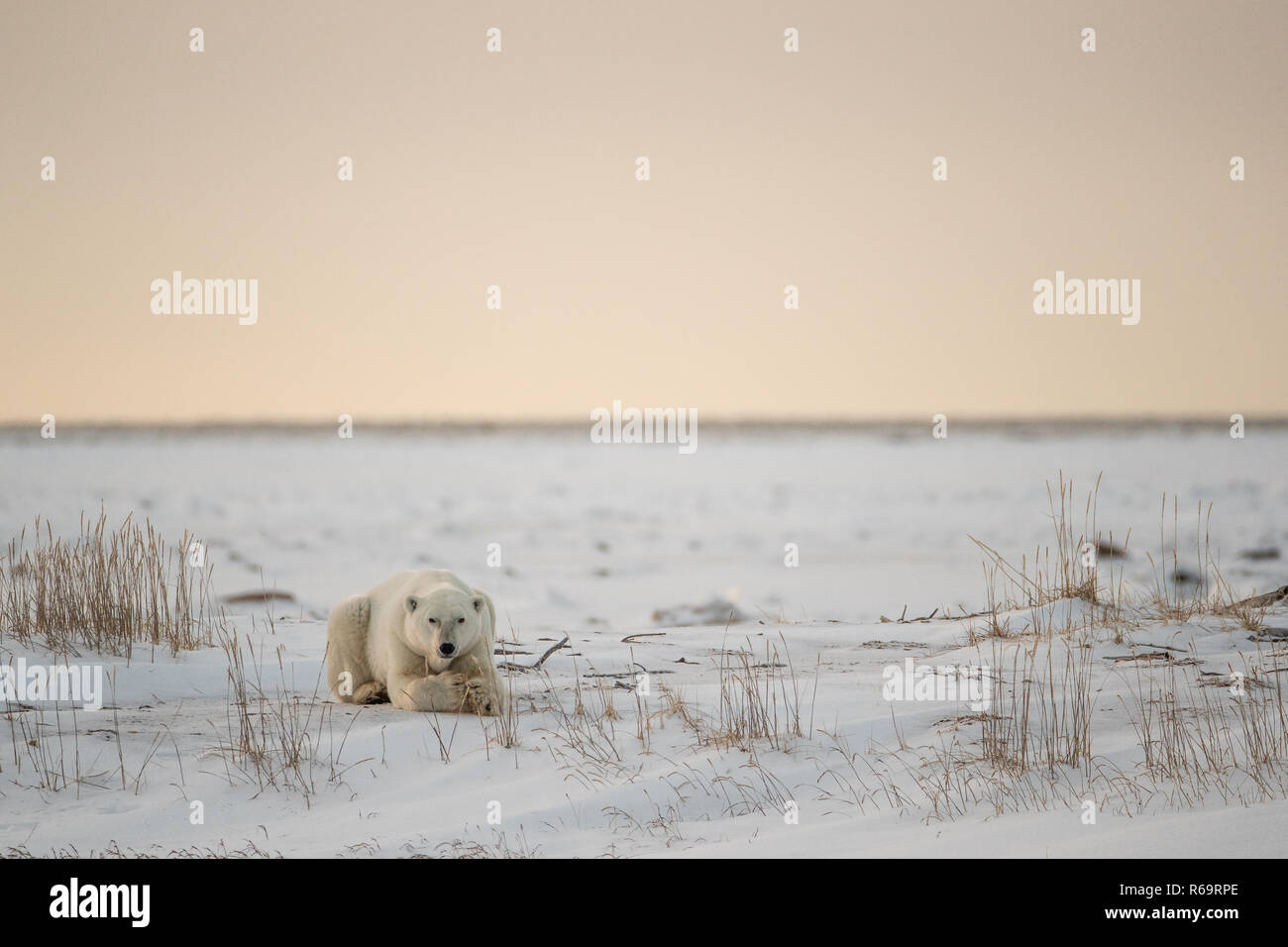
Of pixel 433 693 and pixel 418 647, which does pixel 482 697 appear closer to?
pixel 433 693

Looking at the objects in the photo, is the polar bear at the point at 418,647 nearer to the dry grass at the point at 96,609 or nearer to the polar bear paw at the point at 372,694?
the polar bear paw at the point at 372,694

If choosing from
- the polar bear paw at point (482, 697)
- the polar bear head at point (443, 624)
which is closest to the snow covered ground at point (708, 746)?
the polar bear paw at point (482, 697)

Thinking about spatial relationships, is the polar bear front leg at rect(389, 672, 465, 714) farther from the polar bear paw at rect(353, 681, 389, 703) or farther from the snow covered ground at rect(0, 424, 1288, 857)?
the polar bear paw at rect(353, 681, 389, 703)

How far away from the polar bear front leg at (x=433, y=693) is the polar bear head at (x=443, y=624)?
9cm

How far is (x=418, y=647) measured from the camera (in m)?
6.66

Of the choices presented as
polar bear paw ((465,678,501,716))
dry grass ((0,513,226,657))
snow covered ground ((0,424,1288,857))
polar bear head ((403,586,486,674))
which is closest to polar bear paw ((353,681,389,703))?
snow covered ground ((0,424,1288,857))

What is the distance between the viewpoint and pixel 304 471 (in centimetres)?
4347

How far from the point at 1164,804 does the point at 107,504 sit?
2709 centimetres

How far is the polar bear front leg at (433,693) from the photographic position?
6594 mm

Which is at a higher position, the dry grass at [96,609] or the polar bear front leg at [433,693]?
the dry grass at [96,609]

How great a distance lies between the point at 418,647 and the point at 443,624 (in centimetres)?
33

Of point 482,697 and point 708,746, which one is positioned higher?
point 482,697

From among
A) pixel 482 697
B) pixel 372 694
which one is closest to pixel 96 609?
pixel 372 694
